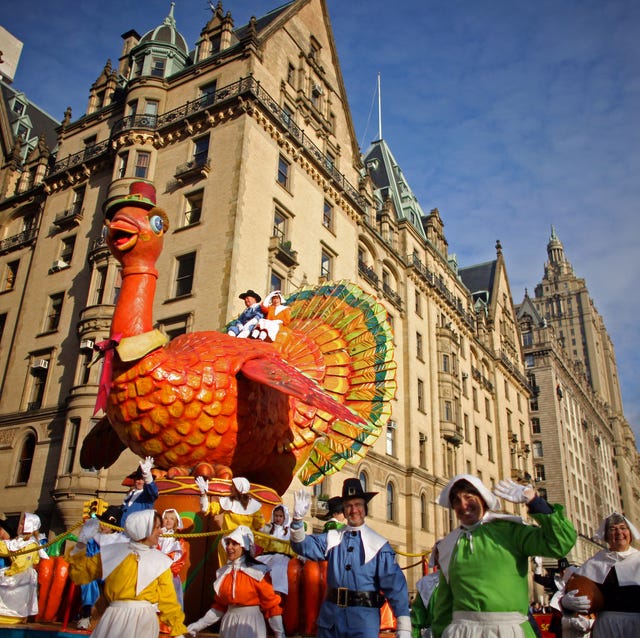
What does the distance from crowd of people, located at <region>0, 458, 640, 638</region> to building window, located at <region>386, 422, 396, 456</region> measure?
23.5m

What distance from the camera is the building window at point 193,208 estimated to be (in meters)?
24.4

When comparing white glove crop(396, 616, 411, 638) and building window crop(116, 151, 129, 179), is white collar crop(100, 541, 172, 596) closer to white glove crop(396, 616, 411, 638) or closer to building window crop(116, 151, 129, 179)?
white glove crop(396, 616, 411, 638)

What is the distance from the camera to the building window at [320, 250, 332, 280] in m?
28.0

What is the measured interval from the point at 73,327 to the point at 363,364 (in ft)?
58.3

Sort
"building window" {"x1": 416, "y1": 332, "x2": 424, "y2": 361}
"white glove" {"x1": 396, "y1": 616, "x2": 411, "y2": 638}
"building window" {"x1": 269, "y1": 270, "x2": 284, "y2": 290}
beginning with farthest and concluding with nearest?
"building window" {"x1": 416, "y1": 332, "x2": 424, "y2": 361} → "building window" {"x1": 269, "y1": 270, "x2": 284, "y2": 290} → "white glove" {"x1": 396, "y1": 616, "x2": 411, "y2": 638}

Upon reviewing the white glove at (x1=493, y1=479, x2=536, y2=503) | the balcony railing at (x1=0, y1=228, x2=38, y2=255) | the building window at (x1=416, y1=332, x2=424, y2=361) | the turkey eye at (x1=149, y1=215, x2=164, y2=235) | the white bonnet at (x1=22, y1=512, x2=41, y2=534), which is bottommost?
the white bonnet at (x1=22, y1=512, x2=41, y2=534)

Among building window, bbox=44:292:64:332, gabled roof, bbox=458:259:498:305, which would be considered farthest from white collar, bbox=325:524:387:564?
gabled roof, bbox=458:259:498:305

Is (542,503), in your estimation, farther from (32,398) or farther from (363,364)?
(32,398)

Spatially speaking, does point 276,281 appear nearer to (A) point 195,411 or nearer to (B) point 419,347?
(B) point 419,347

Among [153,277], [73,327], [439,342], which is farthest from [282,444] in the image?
[439,342]

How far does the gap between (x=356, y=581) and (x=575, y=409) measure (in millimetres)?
80381

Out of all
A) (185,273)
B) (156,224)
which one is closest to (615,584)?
(156,224)

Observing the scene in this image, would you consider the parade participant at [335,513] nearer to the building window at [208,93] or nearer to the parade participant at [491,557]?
the parade participant at [491,557]

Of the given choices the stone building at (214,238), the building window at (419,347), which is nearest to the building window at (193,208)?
the stone building at (214,238)
